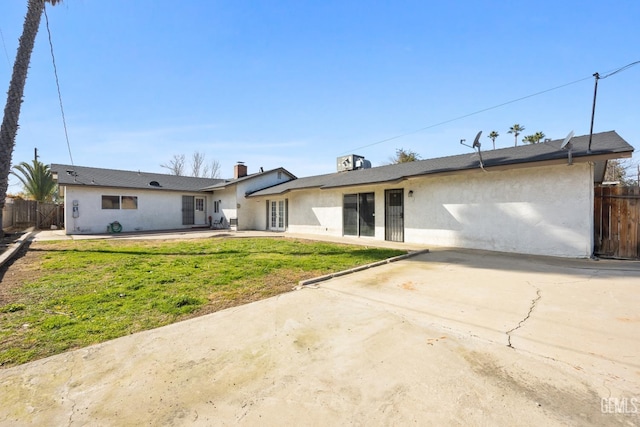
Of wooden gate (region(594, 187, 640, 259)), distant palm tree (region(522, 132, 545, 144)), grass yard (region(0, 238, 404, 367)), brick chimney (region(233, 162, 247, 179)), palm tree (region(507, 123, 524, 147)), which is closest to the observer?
grass yard (region(0, 238, 404, 367))

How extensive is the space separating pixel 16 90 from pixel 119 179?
29.8 feet

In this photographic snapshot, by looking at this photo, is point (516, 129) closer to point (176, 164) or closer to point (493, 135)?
point (493, 135)

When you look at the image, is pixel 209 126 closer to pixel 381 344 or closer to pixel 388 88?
pixel 388 88

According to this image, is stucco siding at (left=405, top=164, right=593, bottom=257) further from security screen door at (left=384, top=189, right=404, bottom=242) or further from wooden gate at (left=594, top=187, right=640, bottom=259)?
wooden gate at (left=594, top=187, right=640, bottom=259)

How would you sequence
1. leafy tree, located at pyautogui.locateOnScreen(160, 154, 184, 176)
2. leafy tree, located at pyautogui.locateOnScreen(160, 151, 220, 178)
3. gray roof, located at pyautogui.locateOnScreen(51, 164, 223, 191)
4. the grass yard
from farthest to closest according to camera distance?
1. leafy tree, located at pyautogui.locateOnScreen(160, 151, 220, 178)
2. leafy tree, located at pyautogui.locateOnScreen(160, 154, 184, 176)
3. gray roof, located at pyautogui.locateOnScreen(51, 164, 223, 191)
4. the grass yard

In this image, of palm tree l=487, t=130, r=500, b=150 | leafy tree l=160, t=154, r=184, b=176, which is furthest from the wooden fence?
palm tree l=487, t=130, r=500, b=150

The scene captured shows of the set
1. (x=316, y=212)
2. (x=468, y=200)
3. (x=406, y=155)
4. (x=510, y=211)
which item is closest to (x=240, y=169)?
(x=316, y=212)

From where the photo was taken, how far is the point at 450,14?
9938 mm

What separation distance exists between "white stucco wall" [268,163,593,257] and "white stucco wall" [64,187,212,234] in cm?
1459

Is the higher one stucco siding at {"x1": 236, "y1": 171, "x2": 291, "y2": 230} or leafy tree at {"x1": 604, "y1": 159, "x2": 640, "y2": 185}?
leafy tree at {"x1": 604, "y1": 159, "x2": 640, "y2": 185}

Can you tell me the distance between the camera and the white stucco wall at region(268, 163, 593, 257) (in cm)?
802

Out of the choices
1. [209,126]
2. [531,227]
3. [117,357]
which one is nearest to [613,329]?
[117,357]

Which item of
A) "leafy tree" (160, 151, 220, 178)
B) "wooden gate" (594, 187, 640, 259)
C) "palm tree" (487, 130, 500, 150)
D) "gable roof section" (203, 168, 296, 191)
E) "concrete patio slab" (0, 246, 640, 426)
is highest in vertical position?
"palm tree" (487, 130, 500, 150)

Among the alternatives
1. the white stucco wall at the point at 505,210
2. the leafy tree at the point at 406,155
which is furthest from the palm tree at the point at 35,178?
the leafy tree at the point at 406,155
